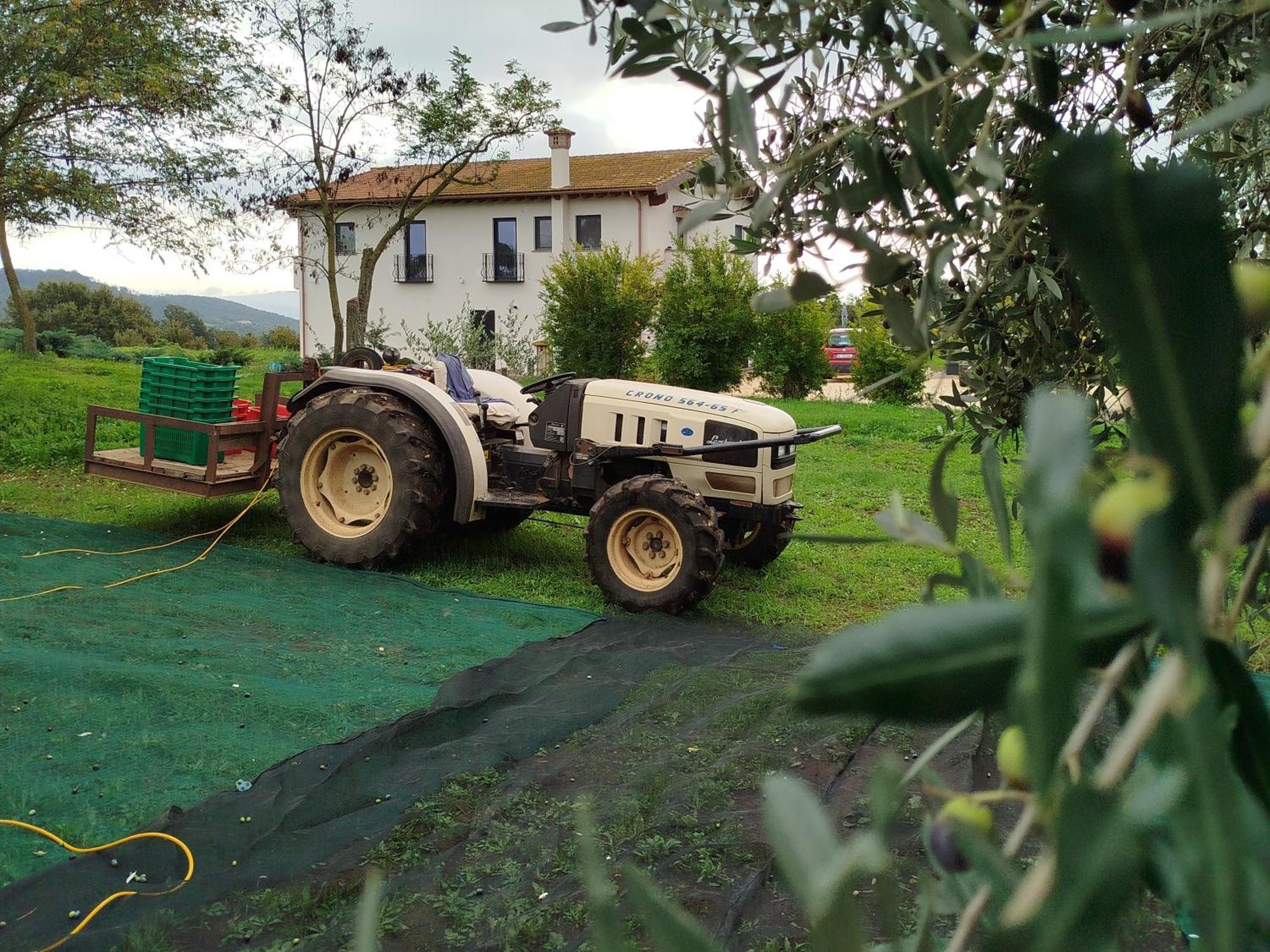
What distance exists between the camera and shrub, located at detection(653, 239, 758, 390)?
55.9ft

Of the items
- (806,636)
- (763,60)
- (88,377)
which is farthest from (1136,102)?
(88,377)

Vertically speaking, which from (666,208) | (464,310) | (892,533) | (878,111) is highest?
(666,208)

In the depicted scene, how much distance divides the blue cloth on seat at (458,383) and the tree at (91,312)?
2681cm

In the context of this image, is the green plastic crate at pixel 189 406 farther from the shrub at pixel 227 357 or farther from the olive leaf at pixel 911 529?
the shrub at pixel 227 357

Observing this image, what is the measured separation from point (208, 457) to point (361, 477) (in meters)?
0.96

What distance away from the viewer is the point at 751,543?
251 inches

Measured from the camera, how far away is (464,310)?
73.6ft

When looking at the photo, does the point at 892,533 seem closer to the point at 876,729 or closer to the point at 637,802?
the point at 637,802

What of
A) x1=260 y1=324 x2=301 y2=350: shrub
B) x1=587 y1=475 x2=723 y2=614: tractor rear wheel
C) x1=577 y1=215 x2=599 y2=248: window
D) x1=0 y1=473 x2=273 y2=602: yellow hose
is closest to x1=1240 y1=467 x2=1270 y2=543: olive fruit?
x1=587 y1=475 x2=723 y2=614: tractor rear wheel

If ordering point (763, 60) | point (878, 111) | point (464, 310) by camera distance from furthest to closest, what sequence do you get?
point (464, 310)
point (763, 60)
point (878, 111)

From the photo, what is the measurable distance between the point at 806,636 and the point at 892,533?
16.6ft

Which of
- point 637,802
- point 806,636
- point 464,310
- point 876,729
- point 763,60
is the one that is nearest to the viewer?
point 763,60

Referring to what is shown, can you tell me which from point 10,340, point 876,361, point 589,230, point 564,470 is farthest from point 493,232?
point 564,470

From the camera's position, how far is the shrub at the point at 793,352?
691 inches
